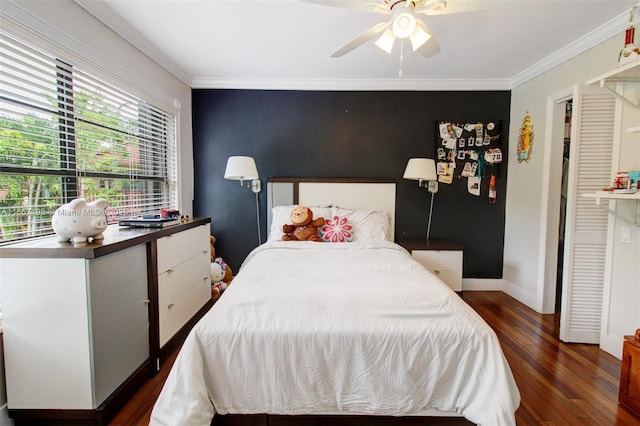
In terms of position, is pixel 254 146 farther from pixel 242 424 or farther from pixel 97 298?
pixel 242 424

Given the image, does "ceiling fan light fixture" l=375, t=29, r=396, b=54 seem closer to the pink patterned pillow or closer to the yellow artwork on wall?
the pink patterned pillow

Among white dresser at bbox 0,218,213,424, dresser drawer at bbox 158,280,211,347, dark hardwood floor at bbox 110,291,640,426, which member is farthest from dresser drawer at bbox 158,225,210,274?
dark hardwood floor at bbox 110,291,640,426

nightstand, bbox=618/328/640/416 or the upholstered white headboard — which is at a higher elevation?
the upholstered white headboard

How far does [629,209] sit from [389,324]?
7.07 ft

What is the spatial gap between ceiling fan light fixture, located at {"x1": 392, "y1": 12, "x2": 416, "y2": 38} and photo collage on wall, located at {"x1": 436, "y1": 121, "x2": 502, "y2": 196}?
2063 mm

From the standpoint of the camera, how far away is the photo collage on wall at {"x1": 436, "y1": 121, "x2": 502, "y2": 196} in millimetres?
3588

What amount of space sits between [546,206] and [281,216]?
271 cm


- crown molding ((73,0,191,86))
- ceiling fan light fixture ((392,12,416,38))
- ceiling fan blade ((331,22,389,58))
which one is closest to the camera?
ceiling fan light fixture ((392,12,416,38))

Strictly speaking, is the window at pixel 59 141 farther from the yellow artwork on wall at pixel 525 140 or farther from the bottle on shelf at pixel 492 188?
the yellow artwork on wall at pixel 525 140

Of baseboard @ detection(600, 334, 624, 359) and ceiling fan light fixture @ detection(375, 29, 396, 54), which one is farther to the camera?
baseboard @ detection(600, 334, 624, 359)

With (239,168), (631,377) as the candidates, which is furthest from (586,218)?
(239,168)

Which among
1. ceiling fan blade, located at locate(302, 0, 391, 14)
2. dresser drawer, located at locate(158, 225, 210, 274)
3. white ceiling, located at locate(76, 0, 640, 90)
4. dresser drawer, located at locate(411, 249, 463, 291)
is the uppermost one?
white ceiling, located at locate(76, 0, 640, 90)

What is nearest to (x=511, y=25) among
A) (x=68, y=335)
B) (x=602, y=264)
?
(x=602, y=264)

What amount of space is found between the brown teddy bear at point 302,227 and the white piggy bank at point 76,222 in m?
1.69
